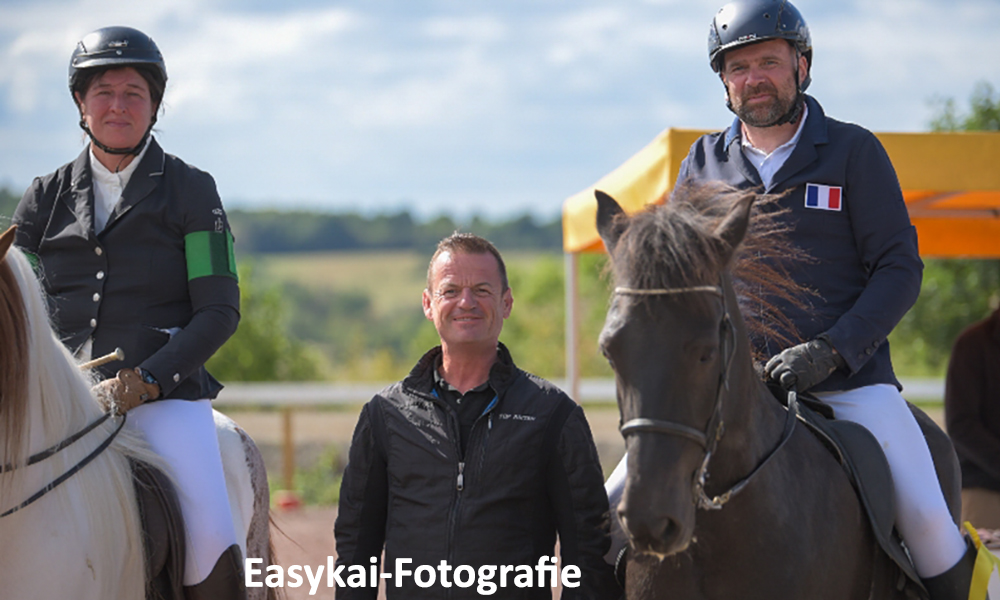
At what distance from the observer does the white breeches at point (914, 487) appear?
3227 millimetres

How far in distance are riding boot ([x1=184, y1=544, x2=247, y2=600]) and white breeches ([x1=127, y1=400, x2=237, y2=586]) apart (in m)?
0.03

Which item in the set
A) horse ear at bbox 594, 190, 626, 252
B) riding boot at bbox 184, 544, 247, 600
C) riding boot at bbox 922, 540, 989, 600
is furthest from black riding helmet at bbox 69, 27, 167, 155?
riding boot at bbox 922, 540, 989, 600

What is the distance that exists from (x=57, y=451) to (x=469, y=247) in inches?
61.8

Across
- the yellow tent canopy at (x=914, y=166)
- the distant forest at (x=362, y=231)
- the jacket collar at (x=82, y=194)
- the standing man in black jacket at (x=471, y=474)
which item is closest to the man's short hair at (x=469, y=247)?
the standing man in black jacket at (x=471, y=474)

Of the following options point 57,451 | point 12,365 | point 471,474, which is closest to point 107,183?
point 12,365

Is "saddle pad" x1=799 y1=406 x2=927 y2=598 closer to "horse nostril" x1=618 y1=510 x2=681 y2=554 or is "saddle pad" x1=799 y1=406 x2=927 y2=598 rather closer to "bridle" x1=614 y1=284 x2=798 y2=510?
"bridle" x1=614 y1=284 x2=798 y2=510

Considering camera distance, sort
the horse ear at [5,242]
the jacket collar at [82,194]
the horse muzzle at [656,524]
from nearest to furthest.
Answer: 1. the horse muzzle at [656,524]
2. the horse ear at [5,242]
3. the jacket collar at [82,194]

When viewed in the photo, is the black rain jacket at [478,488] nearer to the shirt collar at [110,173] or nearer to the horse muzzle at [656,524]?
the horse muzzle at [656,524]

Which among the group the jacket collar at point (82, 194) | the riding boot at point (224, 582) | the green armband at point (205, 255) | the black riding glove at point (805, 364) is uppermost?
the jacket collar at point (82, 194)

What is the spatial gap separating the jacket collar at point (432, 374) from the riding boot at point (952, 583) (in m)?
1.56

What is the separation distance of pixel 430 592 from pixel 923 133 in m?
4.56

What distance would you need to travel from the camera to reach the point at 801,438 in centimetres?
315

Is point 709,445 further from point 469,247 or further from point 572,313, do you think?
point 572,313

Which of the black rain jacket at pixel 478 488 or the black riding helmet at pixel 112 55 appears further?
the black riding helmet at pixel 112 55
